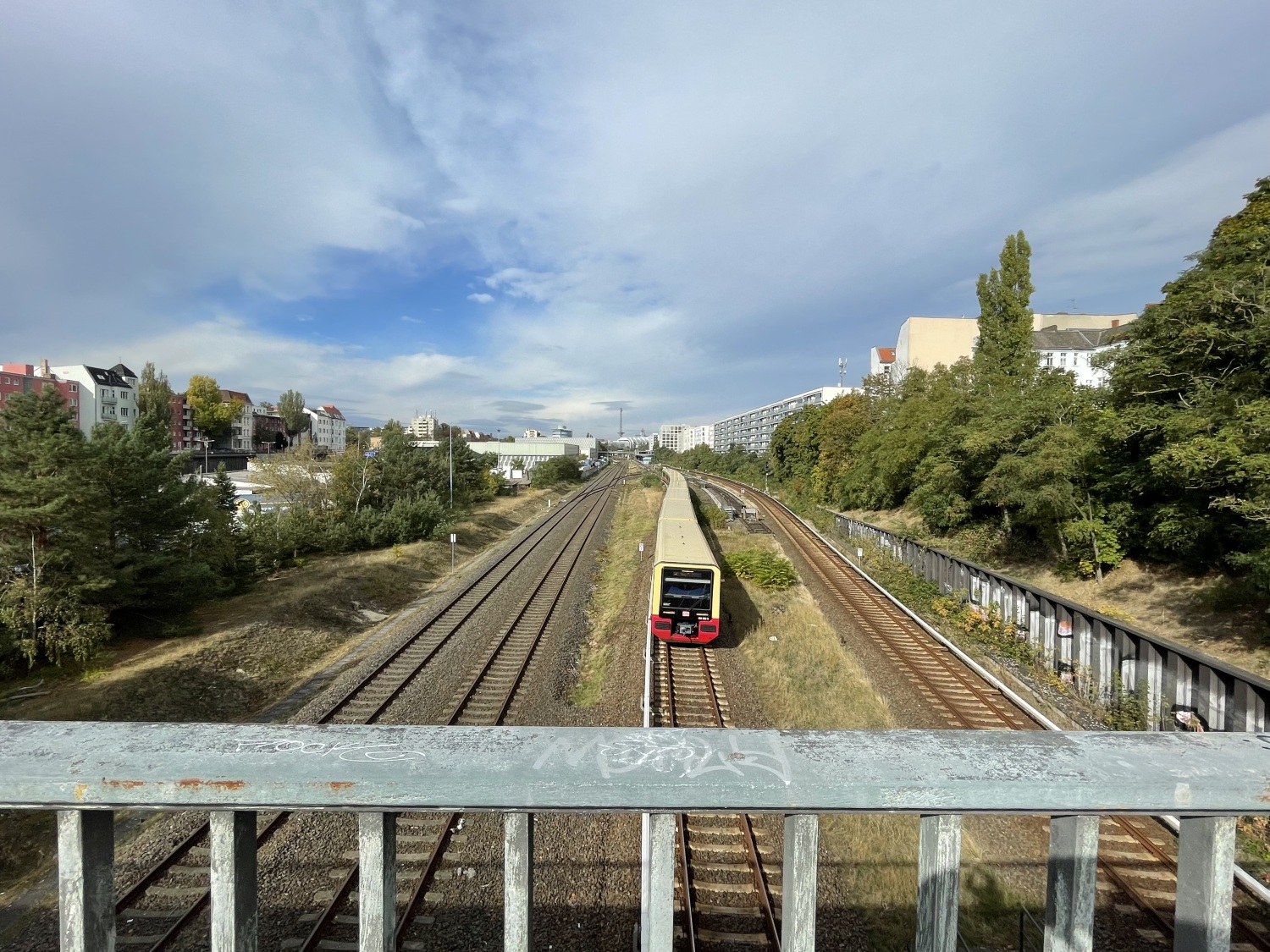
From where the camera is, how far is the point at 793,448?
192ft

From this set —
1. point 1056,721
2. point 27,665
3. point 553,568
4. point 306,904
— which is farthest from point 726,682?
point 27,665

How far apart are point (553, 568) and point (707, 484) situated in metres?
41.7

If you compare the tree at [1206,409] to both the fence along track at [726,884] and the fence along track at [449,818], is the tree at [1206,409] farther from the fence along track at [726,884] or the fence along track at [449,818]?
the fence along track at [449,818]

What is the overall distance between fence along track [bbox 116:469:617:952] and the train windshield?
5.45 meters

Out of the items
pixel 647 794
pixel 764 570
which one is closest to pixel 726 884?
pixel 647 794

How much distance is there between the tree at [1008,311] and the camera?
31438mm

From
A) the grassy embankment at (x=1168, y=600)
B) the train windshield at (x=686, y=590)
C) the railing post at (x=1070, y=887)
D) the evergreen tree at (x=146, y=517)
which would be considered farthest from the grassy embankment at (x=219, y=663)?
the grassy embankment at (x=1168, y=600)

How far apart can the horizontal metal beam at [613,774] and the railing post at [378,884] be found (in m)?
0.09

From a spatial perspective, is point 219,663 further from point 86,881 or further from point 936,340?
point 936,340

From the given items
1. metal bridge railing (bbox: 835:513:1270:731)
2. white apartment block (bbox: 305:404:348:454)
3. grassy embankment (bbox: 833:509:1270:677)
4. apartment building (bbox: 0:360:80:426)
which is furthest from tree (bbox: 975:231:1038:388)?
white apartment block (bbox: 305:404:348:454)

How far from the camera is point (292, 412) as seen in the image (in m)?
101

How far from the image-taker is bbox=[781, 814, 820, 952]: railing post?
4.58 ft

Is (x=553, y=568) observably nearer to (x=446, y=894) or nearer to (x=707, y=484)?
(x=446, y=894)

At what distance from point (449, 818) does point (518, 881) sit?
21.7 feet
